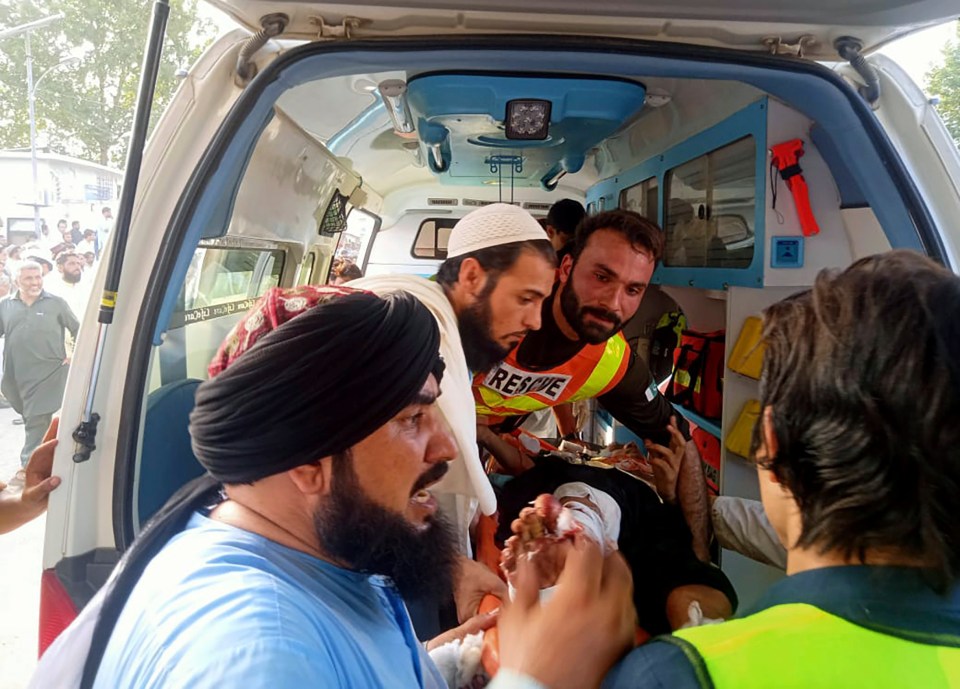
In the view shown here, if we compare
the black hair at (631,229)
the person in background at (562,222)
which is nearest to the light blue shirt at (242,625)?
the black hair at (631,229)

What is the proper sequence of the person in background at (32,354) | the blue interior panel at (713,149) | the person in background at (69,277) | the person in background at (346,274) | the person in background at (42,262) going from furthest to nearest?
the person in background at (69,277), the person in background at (42,262), the person in background at (32,354), the person in background at (346,274), the blue interior panel at (713,149)

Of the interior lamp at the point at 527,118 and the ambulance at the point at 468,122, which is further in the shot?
the interior lamp at the point at 527,118

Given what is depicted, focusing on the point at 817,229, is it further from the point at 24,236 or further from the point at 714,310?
the point at 24,236

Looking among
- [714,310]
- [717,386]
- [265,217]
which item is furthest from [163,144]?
[714,310]

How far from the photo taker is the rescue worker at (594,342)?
8.90 feet

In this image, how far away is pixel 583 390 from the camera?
292 cm

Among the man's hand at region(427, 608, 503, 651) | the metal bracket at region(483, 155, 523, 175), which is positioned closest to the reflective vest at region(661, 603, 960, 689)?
the man's hand at region(427, 608, 503, 651)

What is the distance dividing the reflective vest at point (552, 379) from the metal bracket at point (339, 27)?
4.92ft

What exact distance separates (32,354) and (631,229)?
5660mm

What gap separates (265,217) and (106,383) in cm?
165

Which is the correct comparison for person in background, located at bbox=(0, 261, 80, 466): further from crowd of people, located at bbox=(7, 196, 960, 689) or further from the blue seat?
crowd of people, located at bbox=(7, 196, 960, 689)

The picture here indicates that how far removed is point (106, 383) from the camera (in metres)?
1.39

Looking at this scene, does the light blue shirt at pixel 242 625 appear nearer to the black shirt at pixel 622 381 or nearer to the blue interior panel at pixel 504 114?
the black shirt at pixel 622 381

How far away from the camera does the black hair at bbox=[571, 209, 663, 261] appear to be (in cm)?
272
